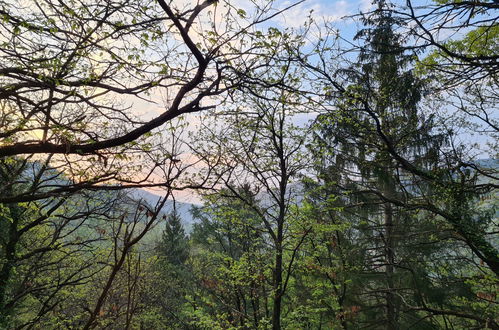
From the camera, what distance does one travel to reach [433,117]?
31.9 feet

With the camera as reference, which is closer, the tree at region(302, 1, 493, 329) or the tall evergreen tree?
the tree at region(302, 1, 493, 329)

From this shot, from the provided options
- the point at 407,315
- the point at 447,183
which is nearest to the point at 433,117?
the point at 447,183

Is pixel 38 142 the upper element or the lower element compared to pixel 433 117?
lower

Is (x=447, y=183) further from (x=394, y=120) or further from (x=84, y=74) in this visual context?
(x=84, y=74)

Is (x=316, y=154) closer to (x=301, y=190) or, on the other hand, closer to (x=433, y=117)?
(x=301, y=190)

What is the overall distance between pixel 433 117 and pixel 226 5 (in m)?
8.60

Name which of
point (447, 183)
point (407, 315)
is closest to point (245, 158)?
point (447, 183)

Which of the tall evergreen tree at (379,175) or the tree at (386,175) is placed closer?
the tree at (386,175)

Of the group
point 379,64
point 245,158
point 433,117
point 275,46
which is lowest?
point 275,46

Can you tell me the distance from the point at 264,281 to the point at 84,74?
7.87 m

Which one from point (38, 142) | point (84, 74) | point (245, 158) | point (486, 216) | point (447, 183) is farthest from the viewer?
point (245, 158)

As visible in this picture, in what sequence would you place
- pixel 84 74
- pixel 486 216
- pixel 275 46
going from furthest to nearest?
1. pixel 486 216
2. pixel 84 74
3. pixel 275 46

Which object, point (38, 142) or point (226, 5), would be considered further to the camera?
point (226, 5)

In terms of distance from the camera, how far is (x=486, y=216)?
9305 millimetres
